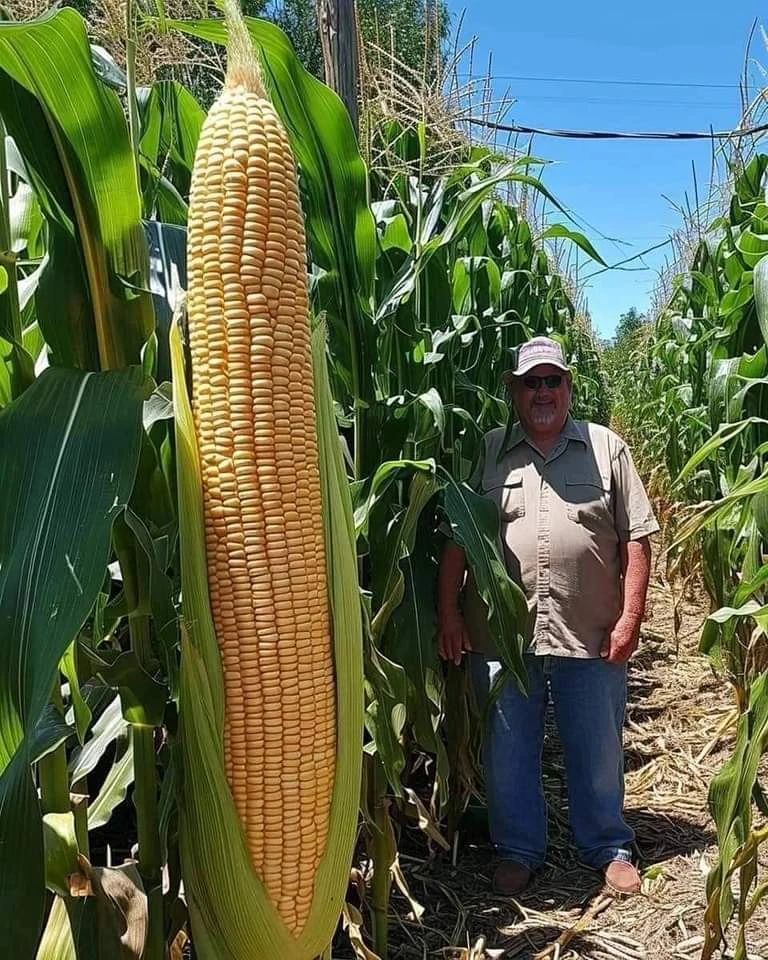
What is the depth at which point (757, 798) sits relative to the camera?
2373 millimetres

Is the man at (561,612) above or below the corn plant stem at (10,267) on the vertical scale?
below

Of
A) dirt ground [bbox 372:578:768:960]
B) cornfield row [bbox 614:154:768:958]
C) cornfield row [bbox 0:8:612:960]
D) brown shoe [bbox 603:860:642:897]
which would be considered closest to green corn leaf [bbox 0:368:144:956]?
cornfield row [bbox 0:8:612:960]

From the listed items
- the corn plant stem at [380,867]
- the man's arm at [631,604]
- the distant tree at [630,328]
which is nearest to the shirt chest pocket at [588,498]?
the man's arm at [631,604]

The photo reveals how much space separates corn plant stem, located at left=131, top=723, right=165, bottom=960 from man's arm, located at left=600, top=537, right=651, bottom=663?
7.64 feet

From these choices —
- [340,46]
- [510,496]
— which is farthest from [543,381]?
[340,46]

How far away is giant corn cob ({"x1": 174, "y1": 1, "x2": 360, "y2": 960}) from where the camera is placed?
142 cm

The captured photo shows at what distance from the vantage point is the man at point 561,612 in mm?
3627

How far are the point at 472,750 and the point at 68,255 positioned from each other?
11.1ft

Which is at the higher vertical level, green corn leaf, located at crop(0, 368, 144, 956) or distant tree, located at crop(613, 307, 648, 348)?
distant tree, located at crop(613, 307, 648, 348)

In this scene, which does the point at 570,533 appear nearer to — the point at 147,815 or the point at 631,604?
the point at 631,604

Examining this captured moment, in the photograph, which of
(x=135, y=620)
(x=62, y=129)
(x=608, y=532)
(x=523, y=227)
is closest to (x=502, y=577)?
(x=608, y=532)

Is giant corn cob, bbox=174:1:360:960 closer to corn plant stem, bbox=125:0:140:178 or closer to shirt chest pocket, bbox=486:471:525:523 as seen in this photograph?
corn plant stem, bbox=125:0:140:178

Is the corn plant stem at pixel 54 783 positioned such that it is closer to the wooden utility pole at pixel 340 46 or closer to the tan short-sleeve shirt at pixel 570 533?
the wooden utility pole at pixel 340 46

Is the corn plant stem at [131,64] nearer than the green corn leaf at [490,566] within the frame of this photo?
Yes
